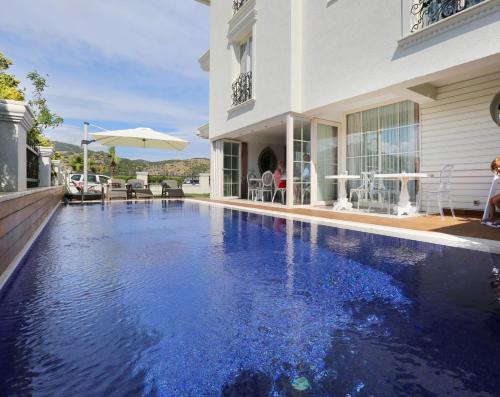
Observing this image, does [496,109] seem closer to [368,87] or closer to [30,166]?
[368,87]

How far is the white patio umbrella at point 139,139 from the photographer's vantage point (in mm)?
14418

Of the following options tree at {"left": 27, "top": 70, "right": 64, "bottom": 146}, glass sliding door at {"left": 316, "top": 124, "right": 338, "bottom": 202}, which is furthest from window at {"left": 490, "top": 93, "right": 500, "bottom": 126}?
tree at {"left": 27, "top": 70, "right": 64, "bottom": 146}

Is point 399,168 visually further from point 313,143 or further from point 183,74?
point 183,74

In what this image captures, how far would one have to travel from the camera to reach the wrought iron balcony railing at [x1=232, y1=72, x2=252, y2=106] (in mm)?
11383

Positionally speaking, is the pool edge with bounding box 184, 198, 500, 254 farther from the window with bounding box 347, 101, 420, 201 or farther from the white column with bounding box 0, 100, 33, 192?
the white column with bounding box 0, 100, 33, 192

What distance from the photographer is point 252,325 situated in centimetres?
200

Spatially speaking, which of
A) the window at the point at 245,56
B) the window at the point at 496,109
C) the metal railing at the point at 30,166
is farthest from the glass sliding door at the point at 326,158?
the metal railing at the point at 30,166

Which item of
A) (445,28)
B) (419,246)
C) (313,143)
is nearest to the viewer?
(419,246)

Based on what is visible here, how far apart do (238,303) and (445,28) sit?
631 cm

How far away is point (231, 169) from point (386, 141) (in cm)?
694

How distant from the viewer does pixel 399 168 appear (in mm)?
8578

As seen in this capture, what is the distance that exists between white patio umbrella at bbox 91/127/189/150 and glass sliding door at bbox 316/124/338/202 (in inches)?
323

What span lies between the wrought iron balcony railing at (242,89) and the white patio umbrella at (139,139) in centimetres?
467

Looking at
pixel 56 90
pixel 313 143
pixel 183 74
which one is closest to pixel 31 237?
pixel 313 143
